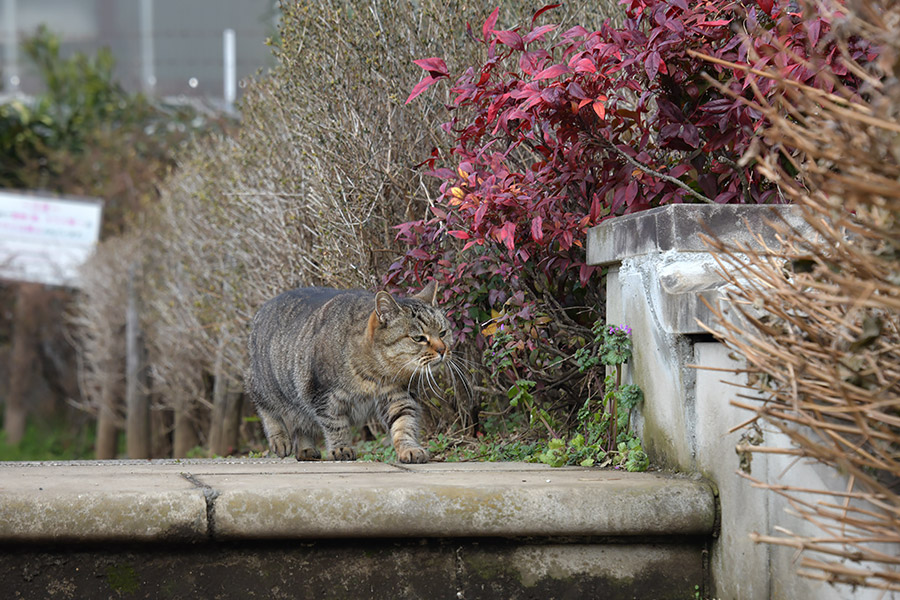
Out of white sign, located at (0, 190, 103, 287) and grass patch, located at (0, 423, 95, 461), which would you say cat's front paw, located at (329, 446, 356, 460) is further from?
grass patch, located at (0, 423, 95, 461)

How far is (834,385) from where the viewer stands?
6.38 feet

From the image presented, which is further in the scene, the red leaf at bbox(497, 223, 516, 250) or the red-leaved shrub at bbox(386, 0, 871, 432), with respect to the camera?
the red leaf at bbox(497, 223, 516, 250)

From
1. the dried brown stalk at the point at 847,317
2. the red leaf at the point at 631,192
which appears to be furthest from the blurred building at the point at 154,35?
the dried brown stalk at the point at 847,317

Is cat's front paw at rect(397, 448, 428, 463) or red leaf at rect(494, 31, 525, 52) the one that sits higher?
red leaf at rect(494, 31, 525, 52)

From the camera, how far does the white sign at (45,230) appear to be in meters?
11.3

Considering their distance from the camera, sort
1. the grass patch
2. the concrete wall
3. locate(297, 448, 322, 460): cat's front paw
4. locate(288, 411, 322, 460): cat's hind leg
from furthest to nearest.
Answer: the grass patch < locate(288, 411, 322, 460): cat's hind leg < locate(297, 448, 322, 460): cat's front paw < the concrete wall

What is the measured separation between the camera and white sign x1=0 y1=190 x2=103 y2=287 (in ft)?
37.2

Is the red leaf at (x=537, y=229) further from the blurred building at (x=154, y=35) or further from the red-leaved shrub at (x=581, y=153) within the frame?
the blurred building at (x=154, y=35)

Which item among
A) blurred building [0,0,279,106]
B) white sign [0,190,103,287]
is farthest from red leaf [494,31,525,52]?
blurred building [0,0,279,106]

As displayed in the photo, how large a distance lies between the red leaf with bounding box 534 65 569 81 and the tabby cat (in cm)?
128

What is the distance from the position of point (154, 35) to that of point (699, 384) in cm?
1942

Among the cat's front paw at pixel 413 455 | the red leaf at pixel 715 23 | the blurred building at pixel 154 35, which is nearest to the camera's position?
the red leaf at pixel 715 23

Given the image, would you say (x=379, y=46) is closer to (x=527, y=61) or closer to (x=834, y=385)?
(x=527, y=61)

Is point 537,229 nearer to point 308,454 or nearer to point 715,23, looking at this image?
point 715,23
